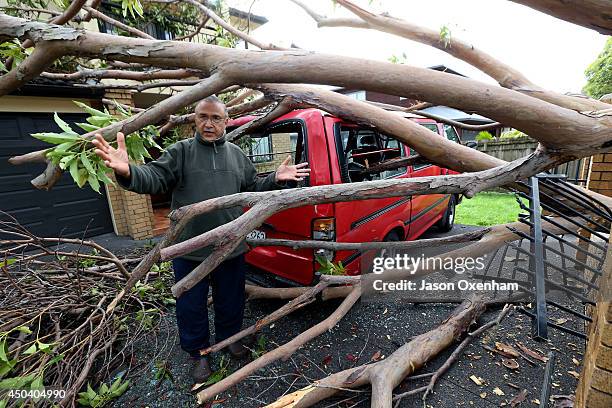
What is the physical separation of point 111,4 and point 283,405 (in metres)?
7.48

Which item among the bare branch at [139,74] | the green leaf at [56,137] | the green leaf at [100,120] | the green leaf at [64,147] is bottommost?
the green leaf at [64,147]

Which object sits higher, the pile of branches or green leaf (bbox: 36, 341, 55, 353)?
green leaf (bbox: 36, 341, 55, 353)

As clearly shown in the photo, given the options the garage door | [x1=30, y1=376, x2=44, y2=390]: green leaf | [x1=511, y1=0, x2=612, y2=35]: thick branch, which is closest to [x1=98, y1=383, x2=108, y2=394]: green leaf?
[x1=30, y1=376, x2=44, y2=390]: green leaf

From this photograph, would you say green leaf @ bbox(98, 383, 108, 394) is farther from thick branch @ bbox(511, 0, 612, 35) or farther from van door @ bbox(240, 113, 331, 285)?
thick branch @ bbox(511, 0, 612, 35)

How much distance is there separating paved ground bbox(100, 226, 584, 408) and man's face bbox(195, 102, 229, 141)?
6.49 ft

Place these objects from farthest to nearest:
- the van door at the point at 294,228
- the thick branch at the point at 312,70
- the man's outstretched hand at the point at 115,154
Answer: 1. the van door at the point at 294,228
2. the man's outstretched hand at the point at 115,154
3. the thick branch at the point at 312,70

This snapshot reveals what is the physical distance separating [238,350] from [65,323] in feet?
5.68

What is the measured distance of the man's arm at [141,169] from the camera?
1.58 meters

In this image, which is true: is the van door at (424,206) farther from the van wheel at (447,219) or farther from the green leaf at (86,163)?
the green leaf at (86,163)

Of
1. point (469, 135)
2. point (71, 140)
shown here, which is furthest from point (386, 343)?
point (469, 135)

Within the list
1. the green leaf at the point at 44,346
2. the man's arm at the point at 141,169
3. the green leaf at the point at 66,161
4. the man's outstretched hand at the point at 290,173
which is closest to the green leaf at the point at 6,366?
the green leaf at the point at 44,346

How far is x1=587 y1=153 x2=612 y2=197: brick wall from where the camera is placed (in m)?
2.76

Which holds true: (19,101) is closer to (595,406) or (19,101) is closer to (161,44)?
(161,44)

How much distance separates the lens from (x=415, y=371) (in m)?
2.28
